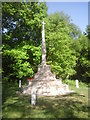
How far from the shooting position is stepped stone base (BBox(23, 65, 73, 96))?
40.9ft

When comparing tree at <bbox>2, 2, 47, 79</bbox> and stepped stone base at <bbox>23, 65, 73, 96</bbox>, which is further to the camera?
tree at <bbox>2, 2, 47, 79</bbox>

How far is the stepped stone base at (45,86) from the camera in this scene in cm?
1245

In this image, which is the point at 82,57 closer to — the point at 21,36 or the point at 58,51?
the point at 58,51

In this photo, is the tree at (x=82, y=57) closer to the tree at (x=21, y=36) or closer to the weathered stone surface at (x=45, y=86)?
the tree at (x=21, y=36)

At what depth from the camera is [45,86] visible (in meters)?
13.0

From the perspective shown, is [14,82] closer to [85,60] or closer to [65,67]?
[65,67]

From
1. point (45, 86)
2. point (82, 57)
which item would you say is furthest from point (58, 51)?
point (45, 86)

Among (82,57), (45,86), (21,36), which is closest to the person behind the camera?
(45,86)

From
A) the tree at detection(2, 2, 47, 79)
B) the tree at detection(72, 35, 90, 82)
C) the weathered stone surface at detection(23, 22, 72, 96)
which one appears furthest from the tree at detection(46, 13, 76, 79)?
the weathered stone surface at detection(23, 22, 72, 96)

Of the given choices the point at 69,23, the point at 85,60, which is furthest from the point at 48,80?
the point at 69,23

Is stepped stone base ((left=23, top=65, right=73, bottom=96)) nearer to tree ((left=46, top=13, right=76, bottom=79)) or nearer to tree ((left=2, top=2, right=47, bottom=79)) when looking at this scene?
Result: tree ((left=2, top=2, right=47, bottom=79))

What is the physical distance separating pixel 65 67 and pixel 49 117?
62.6 feet

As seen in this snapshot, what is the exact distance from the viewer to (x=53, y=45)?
80.6ft

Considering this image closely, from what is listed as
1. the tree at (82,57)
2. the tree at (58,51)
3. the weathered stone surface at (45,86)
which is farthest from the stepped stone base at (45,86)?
the tree at (82,57)
